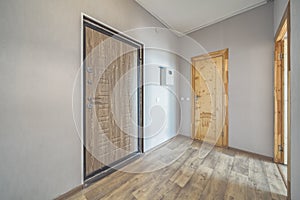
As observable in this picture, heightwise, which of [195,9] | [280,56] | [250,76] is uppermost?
[195,9]

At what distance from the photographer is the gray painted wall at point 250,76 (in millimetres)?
2473

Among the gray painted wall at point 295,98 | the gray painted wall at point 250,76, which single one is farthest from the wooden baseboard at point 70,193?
the gray painted wall at point 250,76

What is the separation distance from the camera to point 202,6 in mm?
2568

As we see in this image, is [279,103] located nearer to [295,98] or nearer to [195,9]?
[295,98]

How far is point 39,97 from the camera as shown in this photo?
1.34 meters

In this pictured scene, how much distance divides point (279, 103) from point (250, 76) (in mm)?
624

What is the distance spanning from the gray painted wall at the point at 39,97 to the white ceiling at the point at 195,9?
52.4 inches

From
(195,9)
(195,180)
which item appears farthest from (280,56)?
(195,180)

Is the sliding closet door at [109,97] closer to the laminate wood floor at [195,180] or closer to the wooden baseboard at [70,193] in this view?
the wooden baseboard at [70,193]

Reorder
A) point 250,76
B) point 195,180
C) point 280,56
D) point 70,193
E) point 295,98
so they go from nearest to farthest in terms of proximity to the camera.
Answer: point 295,98, point 70,193, point 195,180, point 280,56, point 250,76

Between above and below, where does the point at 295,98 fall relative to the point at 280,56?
below

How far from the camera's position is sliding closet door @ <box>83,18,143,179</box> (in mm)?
1816

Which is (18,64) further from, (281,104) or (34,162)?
(281,104)

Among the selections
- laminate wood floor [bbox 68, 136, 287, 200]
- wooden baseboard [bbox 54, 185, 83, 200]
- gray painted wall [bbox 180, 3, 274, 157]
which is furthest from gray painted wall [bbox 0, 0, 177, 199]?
gray painted wall [bbox 180, 3, 274, 157]
